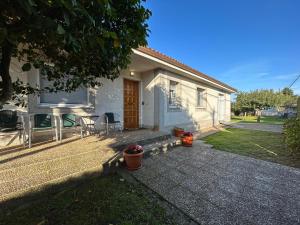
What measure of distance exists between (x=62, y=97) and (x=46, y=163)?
2731 mm

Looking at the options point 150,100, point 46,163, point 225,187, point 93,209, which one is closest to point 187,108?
point 150,100

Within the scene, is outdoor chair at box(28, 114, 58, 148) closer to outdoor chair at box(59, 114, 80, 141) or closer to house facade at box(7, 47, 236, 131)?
outdoor chair at box(59, 114, 80, 141)

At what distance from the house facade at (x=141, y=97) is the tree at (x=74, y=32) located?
2493 millimetres

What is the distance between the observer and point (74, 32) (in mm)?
1370

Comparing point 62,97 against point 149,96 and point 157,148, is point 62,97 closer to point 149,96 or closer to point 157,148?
point 157,148

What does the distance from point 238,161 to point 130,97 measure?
5.05m

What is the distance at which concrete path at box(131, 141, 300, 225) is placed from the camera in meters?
2.54

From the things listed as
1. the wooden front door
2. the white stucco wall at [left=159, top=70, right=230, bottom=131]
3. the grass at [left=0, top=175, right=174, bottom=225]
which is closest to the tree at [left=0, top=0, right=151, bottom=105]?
the grass at [left=0, top=175, right=174, bottom=225]

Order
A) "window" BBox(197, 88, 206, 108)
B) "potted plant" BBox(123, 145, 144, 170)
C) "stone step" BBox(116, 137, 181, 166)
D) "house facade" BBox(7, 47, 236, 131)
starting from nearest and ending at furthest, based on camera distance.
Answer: "potted plant" BBox(123, 145, 144, 170) < "stone step" BBox(116, 137, 181, 166) < "house facade" BBox(7, 47, 236, 131) < "window" BBox(197, 88, 206, 108)

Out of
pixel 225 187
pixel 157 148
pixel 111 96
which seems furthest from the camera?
pixel 111 96

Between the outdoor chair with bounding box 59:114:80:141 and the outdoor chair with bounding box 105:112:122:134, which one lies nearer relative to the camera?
the outdoor chair with bounding box 59:114:80:141

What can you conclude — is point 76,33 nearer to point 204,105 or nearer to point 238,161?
point 238,161

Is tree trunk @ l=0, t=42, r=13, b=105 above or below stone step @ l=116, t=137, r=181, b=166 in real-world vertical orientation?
above

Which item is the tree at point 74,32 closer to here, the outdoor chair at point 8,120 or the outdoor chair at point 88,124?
the outdoor chair at point 8,120
